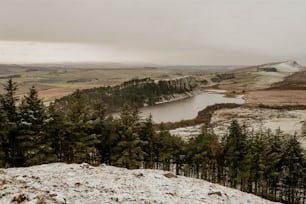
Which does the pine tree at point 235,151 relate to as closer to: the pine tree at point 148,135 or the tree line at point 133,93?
the pine tree at point 148,135

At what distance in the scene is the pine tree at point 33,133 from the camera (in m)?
35.8

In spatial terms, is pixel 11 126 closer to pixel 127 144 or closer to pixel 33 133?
pixel 33 133

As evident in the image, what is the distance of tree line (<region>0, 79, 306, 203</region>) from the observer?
121 ft

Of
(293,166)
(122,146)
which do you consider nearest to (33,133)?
(122,146)

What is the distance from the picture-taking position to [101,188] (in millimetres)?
22766

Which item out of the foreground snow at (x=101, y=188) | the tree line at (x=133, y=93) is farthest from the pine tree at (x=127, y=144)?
the tree line at (x=133, y=93)

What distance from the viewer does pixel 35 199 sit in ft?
56.9

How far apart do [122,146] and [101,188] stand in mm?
19489

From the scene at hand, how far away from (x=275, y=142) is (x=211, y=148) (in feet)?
31.0

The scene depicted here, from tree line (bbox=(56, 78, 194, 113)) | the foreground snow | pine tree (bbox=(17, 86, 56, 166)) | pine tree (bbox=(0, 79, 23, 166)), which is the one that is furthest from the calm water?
the foreground snow

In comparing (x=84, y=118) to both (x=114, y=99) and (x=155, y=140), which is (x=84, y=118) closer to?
(x=155, y=140)

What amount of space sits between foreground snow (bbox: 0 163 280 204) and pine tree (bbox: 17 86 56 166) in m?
6.80

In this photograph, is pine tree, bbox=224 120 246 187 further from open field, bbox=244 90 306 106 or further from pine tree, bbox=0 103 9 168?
open field, bbox=244 90 306 106

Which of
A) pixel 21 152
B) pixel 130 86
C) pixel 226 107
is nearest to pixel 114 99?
pixel 130 86
